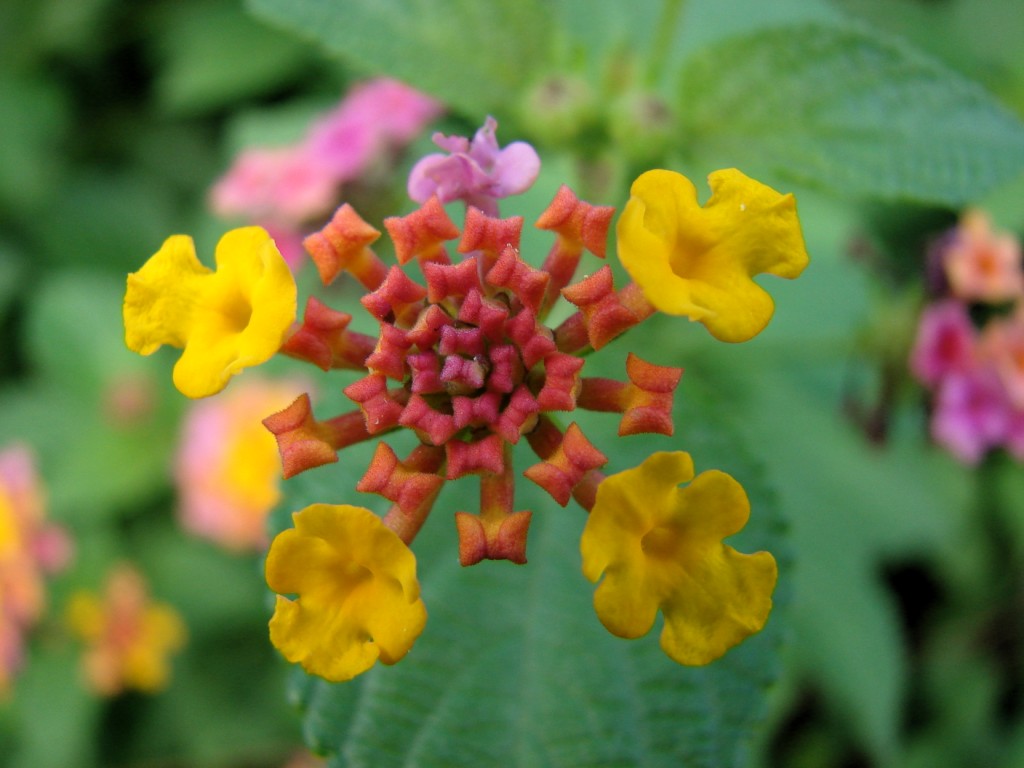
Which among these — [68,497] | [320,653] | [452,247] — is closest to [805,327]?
[452,247]

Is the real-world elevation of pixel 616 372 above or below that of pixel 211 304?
below

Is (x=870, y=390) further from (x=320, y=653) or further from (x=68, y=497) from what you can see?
(x=68, y=497)

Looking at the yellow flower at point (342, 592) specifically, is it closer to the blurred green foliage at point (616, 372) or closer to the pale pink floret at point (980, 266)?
the blurred green foliage at point (616, 372)

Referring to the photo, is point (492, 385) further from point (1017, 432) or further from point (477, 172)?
point (1017, 432)

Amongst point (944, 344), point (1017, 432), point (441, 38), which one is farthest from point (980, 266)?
point (441, 38)

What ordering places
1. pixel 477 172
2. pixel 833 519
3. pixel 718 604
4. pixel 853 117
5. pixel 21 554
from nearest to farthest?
pixel 718 604, pixel 477 172, pixel 853 117, pixel 833 519, pixel 21 554

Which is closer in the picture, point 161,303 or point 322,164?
point 161,303

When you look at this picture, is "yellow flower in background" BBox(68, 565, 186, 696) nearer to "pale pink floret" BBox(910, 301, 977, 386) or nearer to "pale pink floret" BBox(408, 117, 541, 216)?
"pale pink floret" BBox(408, 117, 541, 216)
